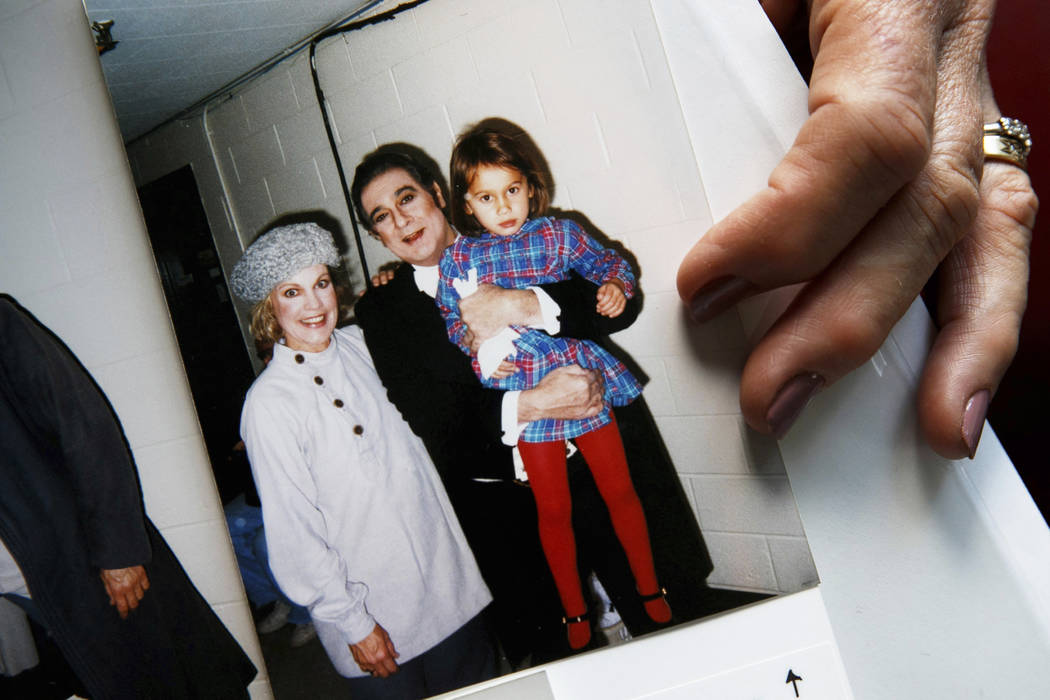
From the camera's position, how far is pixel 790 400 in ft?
1.77

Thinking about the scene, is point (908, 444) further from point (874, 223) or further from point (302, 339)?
point (302, 339)

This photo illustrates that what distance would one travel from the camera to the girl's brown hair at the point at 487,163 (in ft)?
1.82

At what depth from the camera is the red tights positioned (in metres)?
0.55

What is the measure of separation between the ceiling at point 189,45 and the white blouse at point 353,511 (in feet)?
0.89

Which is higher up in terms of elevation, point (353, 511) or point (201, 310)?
point (201, 310)

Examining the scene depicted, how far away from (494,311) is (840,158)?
0.31 meters

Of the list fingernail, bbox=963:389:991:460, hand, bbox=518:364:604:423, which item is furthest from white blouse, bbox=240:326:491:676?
fingernail, bbox=963:389:991:460

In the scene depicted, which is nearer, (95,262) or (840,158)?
(840,158)

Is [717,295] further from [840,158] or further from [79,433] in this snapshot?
[79,433]

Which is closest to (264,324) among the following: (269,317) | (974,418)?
(269,317)

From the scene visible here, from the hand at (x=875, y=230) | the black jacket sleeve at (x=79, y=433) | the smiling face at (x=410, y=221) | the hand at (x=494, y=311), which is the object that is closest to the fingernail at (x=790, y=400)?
the hand at (x=875, y=230)

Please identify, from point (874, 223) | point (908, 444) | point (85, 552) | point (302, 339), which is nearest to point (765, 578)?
point (908, 444)

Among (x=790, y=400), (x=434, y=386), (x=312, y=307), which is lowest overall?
(x=790, y=400)

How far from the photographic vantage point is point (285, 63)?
0.57 meters
